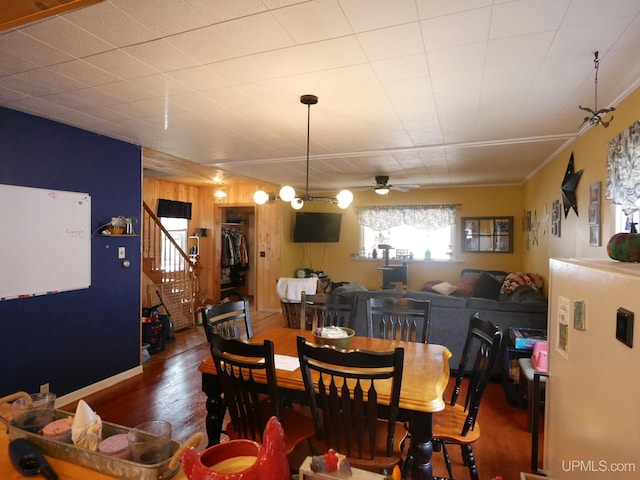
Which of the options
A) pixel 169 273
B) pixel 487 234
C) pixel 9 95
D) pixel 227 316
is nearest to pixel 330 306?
pixel 227 316

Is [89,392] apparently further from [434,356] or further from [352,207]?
[352,207]

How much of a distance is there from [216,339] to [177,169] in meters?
4.04

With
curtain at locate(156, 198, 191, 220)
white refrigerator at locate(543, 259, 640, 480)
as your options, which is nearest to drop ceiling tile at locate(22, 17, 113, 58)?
white refrigerator at locate(543, 259, 640, 480)

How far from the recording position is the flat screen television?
7383 mm

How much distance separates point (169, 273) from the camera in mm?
5578

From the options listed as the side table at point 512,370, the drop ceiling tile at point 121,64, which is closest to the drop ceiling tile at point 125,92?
the drop ceiling tile at point 121,64

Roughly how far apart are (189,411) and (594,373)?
2.88 metres

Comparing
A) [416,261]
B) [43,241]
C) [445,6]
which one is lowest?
[416,261]

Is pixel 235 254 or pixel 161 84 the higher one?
pixel 161 84

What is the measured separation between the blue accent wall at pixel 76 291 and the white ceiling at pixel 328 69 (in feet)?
0.62

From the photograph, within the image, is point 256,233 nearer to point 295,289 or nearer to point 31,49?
point 295,289

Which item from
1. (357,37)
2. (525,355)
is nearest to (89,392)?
(357,37)

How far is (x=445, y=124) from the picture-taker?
3104 millimetres

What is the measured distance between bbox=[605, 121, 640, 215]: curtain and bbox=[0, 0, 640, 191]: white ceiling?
0.32 meters
